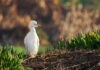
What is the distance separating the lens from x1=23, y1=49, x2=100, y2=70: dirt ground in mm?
13258

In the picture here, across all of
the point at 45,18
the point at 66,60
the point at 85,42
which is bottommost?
the point at 66,60

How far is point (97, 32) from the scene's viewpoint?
1598 centimetres

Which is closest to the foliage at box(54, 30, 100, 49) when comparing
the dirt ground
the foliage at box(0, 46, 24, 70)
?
the dirt ground

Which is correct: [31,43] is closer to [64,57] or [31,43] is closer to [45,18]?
[64,57]

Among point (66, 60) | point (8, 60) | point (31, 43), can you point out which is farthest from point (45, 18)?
point (8, 60)

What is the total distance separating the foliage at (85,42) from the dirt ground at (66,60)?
0.49 metres

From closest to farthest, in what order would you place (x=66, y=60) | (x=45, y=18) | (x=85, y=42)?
(x=66, y=60) → (x=85, y=42) → (x=45, y=18)

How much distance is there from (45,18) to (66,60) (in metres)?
36.9

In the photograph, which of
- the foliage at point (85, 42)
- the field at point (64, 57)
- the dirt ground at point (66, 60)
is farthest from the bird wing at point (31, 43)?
the foliage at point (85, 42)

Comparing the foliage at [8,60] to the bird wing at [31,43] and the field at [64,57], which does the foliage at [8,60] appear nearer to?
the field at [64,57]

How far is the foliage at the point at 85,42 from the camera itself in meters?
14.9

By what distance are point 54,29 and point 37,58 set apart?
33.8 meters

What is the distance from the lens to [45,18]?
1997 inches

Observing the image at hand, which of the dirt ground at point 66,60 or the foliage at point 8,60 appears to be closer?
the foliage at point 8,60
